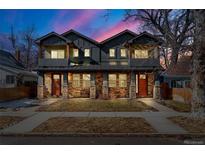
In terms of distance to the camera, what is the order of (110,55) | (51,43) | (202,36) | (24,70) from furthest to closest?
(24,70)
(110,55)
(51,43)
(202,36)

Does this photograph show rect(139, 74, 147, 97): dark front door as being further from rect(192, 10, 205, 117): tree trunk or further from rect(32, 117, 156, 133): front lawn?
rect(32, 117, 156, 133): front lawn

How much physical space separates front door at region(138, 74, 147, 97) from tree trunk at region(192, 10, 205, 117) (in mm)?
11647

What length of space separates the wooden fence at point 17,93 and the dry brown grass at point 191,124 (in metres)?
12.6

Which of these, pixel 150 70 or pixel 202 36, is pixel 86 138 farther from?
pixel 150 70

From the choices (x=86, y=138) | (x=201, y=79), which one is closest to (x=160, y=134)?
(x=86, y=138)

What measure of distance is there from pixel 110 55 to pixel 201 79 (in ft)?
43.6

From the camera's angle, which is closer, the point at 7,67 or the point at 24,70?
the point at 7,67

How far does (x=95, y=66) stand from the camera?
2222cm

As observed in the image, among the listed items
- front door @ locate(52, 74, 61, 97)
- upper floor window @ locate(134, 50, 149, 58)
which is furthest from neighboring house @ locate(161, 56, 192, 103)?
front door @ locate(52, 74, 61, 97)

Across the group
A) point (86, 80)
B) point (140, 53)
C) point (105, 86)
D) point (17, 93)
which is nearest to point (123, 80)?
point (105, 86)

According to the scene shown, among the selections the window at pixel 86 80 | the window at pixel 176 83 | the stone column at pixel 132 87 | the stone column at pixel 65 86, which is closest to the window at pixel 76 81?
the window at pixel 86 80

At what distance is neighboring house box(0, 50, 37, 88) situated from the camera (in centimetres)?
2317

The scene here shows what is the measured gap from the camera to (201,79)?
10.2 metres

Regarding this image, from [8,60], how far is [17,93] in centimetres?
615
